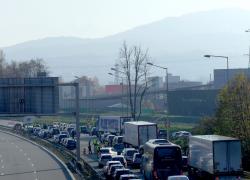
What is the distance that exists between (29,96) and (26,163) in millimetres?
8850

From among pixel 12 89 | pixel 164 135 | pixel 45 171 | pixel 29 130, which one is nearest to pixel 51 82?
pixel 12 89

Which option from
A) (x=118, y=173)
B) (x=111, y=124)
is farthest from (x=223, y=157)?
(x=111, y=124)

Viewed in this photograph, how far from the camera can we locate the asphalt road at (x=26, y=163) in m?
42.9

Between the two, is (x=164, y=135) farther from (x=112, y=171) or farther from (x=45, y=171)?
(x=112, y=171)

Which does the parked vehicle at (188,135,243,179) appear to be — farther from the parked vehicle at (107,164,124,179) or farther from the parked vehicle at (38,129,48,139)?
the parked vehicle at (38,129,48,139)

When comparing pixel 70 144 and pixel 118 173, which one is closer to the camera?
pixel 118 173

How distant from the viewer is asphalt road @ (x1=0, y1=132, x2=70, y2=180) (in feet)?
141

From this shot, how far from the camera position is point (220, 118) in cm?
4616

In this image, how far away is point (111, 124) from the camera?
75500 millimetres

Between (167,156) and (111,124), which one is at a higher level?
(167,156)

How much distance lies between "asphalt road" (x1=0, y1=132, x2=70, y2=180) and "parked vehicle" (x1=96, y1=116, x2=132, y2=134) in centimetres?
886

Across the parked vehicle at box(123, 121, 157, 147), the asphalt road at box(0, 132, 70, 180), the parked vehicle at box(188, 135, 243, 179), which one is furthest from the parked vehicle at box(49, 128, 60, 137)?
the parked vehicle at box(188, 135, 243, 179)

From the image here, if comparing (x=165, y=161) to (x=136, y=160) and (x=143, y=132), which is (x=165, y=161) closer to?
(x=136, y=160)

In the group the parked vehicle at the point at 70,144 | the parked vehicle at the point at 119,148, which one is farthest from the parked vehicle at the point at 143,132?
the parked vehicle at the point at 70,144
